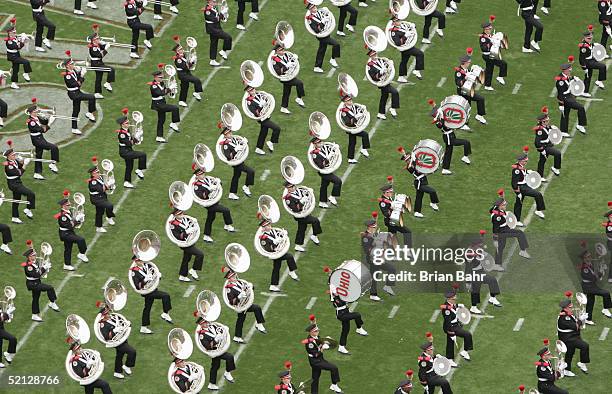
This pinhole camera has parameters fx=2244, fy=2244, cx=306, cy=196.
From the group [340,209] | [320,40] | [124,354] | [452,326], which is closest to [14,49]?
[320,40]

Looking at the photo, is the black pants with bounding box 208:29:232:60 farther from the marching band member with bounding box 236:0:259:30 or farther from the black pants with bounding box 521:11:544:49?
the black pants with bounding box 521:11:544:49

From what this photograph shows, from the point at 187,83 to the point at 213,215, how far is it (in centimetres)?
608

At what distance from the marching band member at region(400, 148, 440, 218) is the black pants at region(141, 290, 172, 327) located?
7.37 metres

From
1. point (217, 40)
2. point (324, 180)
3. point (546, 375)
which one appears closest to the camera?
point (546, 375)

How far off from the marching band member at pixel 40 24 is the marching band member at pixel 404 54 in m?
10.8

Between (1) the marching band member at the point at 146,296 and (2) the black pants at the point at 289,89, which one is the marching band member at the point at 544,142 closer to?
(2) the black pants at the point at 289,89

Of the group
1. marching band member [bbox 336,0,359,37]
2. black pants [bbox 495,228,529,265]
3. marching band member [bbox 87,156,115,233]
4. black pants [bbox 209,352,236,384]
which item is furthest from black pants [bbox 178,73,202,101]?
black pants [bbox 209,352,236,384]

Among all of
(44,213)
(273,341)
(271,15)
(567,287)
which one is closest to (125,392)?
(273,341)

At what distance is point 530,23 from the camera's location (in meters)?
65.9

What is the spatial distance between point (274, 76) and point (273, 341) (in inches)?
417

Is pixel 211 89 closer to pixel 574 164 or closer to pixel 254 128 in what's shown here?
pixel 254 128

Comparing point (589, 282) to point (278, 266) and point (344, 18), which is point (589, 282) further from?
point (344, 18)

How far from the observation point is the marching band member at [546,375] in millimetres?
53594

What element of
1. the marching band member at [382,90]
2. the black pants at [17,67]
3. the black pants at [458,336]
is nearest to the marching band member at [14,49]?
the black pants at [17,67]
